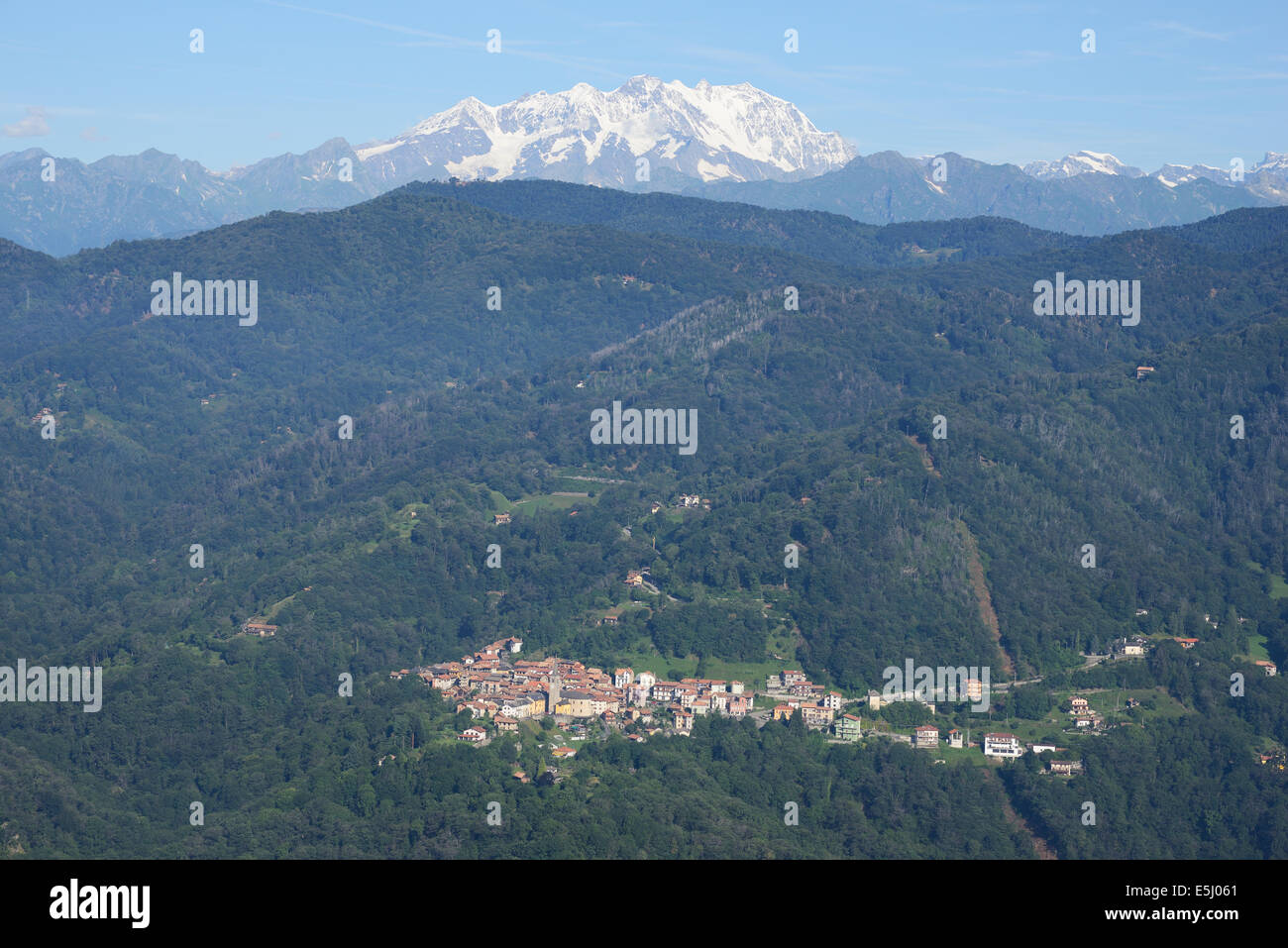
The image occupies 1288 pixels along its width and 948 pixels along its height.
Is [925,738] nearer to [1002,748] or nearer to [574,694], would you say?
[1002,748]

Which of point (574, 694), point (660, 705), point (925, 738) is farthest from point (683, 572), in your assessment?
point (925, 738)

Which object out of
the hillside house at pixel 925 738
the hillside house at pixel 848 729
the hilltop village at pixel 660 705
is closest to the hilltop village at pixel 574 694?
the hilltop village at pixel 660 705

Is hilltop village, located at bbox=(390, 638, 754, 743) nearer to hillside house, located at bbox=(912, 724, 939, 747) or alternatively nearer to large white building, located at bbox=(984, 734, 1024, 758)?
hillside house, located at bbox=(912, 724, 939, 747)

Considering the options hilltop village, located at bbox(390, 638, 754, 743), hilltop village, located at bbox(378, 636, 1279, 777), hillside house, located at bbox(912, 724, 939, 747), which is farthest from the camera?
hillside house, located at bbox(912, 724, 939, 747)

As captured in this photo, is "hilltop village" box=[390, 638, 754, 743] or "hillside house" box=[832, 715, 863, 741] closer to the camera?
"hilltop village" box=[390, 638, 754, 743]

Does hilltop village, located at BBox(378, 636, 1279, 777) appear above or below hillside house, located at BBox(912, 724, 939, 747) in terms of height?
above

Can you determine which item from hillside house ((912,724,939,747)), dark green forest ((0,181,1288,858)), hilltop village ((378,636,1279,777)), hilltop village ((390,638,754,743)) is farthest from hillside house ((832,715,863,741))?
hilltop village ((390,638,754,743))

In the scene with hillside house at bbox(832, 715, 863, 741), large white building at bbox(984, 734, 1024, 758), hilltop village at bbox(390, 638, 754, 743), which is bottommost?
large white building at bbox(984, 734, 1024, 758)

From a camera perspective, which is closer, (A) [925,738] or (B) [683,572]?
(A) [925,738]

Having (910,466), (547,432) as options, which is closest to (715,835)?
(910,466)

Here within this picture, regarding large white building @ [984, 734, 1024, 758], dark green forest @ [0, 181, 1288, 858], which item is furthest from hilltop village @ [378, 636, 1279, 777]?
dark green forest @ [0, 181, 1288, 858]

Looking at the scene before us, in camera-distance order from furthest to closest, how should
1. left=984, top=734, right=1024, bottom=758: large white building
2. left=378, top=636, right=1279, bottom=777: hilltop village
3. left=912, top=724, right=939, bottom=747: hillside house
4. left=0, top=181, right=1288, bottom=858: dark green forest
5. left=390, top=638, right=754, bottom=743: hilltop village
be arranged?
1. left=912, top=724, right=939, bottom=747: hillside house
2. left=984, top=734, right=1024, bottom=758: large white building
3. left=390, top=638, right=754, bottom=743: hilltop village
4. left=378, top=636, right=1279, bottom=777: hilltop village
5. left=0, top=181, right=1288, bottom=858: dark green forest
